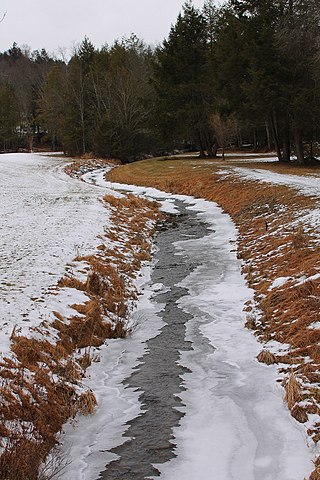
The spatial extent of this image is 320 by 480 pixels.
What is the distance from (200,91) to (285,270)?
34.3m

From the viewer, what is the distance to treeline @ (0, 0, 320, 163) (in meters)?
29.2

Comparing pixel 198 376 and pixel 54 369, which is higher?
pixel 54 369

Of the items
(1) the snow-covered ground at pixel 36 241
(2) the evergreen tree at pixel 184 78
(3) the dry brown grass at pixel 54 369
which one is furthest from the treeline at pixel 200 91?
(3) the dry brown grass at pixel 54 369

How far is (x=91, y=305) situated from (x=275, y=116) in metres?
26.8

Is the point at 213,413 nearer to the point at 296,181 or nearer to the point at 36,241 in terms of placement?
the point at 36,241

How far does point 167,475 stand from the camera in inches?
186

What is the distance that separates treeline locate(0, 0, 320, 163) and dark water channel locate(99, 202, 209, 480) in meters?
9.57

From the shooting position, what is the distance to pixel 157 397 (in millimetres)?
6312

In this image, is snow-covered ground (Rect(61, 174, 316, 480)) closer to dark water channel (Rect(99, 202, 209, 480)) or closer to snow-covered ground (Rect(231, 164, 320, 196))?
dark water channel (Rect(99, 202, 209, 480))

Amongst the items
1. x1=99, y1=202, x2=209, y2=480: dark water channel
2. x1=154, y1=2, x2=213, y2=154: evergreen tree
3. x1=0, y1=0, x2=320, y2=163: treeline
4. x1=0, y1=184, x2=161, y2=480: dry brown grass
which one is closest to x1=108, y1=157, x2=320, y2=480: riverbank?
x1=99, y1=202, x2=209, y2=480: dark water channel

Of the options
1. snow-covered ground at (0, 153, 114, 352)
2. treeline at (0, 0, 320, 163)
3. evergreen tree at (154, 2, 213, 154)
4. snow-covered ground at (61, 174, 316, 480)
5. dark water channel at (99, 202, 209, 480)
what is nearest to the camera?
snow-covered ground at (61, 174, 316, 480)

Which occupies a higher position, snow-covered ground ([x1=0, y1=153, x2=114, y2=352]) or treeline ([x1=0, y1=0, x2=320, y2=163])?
treeline ([x1=0, y1=0, x2=320, y2=163])

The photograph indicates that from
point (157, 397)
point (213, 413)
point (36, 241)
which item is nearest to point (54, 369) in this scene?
point (157, 397)

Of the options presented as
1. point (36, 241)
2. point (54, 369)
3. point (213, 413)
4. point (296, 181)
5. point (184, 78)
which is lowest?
point (213, 413)
